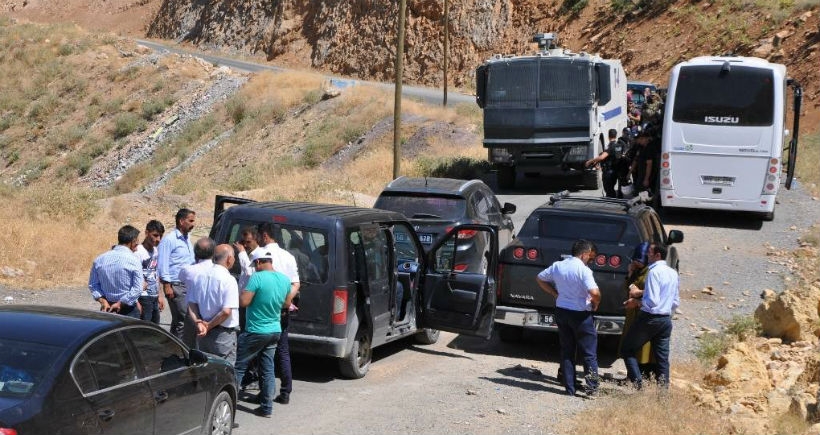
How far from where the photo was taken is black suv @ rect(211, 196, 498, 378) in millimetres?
9680

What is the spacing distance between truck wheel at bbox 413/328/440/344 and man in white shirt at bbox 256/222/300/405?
301 cm

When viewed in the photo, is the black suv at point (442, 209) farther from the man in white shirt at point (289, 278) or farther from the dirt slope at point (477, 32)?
the dirt slope at point (477, 32)

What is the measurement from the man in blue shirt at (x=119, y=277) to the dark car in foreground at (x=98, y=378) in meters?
2.24

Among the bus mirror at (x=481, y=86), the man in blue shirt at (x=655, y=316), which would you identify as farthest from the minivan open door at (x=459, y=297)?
the bus mirror at (x=481, y=86)

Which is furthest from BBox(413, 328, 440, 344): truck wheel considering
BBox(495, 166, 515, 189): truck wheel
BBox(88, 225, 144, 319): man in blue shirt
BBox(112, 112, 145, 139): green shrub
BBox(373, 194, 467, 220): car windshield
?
BBox(112, 112, 145, 139): green shrub

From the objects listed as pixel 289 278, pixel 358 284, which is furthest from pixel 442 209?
pixel 289 278

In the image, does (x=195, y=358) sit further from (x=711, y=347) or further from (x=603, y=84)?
(x=603, y=84)

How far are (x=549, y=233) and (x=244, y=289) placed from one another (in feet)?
14.2

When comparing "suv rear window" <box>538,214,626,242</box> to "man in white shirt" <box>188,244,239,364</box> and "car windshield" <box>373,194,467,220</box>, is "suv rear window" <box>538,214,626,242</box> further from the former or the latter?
"man in white shirt" <box>188,244,239,364</box>

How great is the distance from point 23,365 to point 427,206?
850cm

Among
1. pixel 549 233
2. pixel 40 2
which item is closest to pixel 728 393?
pixel 549 233

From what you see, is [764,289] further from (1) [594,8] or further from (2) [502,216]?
(1) [594,8]

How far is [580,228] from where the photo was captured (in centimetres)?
1184

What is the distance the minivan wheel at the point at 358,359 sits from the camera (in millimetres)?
10086
